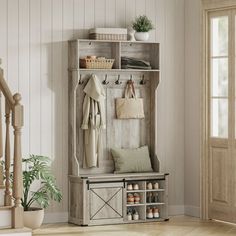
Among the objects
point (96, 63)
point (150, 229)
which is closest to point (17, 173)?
point (150, 229)

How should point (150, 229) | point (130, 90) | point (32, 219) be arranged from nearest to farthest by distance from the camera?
1. point (32, 219)
2. point (150, 229)
3. point (130, 90)

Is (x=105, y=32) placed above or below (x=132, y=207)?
above

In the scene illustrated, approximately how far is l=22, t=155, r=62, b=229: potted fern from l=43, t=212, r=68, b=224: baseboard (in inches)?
12.4

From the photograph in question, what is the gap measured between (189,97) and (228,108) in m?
0.73

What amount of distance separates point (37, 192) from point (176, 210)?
1948 millimetres

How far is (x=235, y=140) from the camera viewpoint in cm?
821

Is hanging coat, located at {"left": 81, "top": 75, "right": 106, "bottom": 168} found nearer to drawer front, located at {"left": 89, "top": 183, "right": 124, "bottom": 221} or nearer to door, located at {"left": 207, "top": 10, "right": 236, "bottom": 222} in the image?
drawer front, located at {"left": 89, "top": 183, "right": 124, "bottom": 221}

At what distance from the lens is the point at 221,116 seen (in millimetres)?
8414

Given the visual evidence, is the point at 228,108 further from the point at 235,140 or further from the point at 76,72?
the point at 76,72

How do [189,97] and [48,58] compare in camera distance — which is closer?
[48,58]

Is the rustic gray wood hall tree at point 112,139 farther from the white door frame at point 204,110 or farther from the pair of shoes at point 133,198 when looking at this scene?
the white door frame at point 204,110

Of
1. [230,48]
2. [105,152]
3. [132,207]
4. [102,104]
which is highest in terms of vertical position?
[230,48]

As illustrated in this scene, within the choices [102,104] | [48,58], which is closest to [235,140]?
[102,104]

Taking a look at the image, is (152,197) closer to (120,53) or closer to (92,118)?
(92,118)
